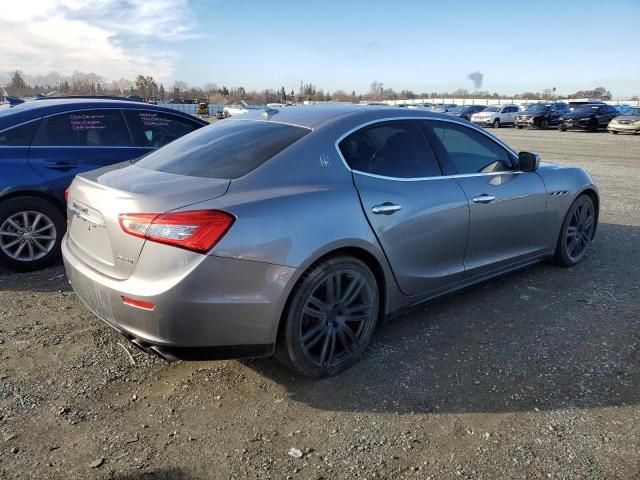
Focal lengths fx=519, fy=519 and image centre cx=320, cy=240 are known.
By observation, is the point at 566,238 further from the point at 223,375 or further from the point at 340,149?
the point at 223,375

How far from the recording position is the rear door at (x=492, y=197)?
3.96 m

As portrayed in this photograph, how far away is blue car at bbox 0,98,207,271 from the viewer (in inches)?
191

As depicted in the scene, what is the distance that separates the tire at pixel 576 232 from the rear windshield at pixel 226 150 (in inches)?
122

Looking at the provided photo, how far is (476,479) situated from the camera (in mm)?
2355

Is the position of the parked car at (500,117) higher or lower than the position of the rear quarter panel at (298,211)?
lower

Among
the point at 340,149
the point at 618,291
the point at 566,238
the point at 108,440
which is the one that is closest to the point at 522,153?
the point at 566,238

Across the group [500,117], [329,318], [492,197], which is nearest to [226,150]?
[329,318]

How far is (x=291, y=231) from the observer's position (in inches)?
110

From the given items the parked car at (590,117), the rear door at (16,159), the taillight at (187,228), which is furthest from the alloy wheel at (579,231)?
the parked car at (590,117)

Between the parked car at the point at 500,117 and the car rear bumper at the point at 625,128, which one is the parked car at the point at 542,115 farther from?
the car rear bumper at the point at 625,128

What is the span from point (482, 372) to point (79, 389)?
244 centimetres

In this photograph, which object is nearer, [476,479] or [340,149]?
[476,479]

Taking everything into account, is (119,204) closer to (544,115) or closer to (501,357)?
(501,357)

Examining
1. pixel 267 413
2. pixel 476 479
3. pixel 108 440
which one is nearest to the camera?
pixel 476 479
